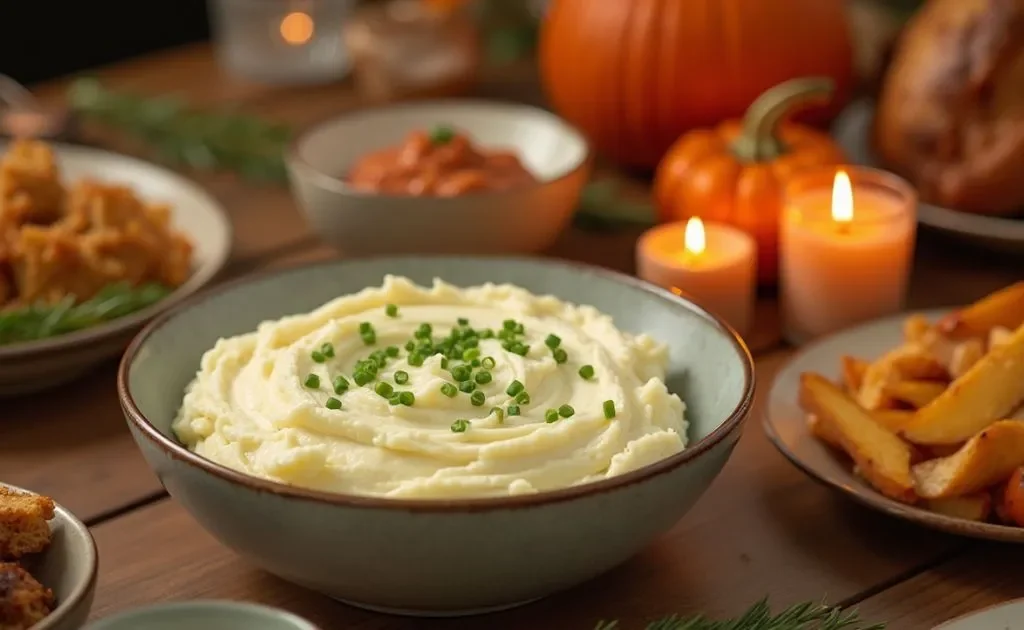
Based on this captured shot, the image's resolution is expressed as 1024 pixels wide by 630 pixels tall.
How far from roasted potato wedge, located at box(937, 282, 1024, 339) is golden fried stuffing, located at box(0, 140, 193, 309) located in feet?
4.37

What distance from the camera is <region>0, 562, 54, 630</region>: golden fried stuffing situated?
4.69ft

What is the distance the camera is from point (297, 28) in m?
3.78

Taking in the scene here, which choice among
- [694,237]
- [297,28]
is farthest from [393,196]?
[297,28]

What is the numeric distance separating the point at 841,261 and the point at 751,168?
1.10 feet

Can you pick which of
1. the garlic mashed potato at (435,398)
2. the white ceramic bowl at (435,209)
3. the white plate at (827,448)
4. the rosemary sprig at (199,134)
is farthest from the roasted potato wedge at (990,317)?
the rosemary sprig at (199,134)

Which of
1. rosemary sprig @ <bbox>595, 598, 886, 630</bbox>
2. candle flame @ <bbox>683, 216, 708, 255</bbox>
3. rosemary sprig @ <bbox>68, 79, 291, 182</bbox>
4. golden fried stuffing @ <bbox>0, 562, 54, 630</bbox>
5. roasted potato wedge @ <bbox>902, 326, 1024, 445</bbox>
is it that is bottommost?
rosemary sprig @ <bbox>68, 79, 291, 182</bbox>

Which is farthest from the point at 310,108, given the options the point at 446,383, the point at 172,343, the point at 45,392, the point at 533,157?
the point at 446,383

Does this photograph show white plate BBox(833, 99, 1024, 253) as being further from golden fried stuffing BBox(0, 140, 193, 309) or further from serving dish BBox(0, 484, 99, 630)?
serving dish BBox(0, 484, 99, 630)

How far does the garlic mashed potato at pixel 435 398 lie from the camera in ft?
5.31

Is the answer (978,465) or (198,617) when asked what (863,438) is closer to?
(978,465)

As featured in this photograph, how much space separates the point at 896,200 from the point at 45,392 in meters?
1.55

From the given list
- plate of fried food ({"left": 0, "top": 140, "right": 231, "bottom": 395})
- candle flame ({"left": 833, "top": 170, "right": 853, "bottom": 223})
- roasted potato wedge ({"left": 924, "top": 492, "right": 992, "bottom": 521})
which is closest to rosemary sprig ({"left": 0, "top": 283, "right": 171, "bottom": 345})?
plate of fried food ({"left": 0, "top": 140, "right": 231, "bottom": 395})

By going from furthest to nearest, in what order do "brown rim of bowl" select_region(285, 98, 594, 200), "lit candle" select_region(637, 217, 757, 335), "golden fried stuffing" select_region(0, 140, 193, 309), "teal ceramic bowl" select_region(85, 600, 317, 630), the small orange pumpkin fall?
the small orange pumpkin, "brown rim of bowl" select_region(285, 98, 594, 200), "lit candle" select_region(637, 217, 757, 335), "golden fried stuffing" select_region(0, 140, 193, 309), "teal ceramic bowl" select_region(85, 600, 317, 630)

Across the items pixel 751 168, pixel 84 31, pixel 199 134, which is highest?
pixel 751 168
